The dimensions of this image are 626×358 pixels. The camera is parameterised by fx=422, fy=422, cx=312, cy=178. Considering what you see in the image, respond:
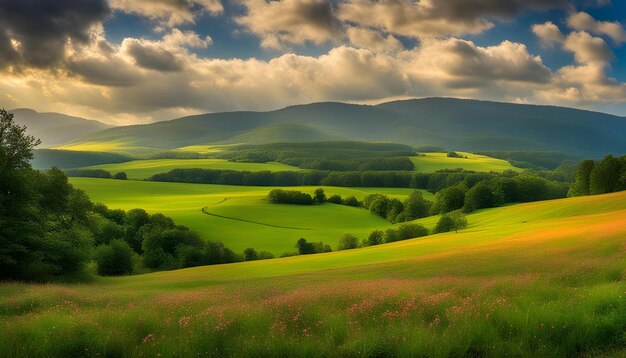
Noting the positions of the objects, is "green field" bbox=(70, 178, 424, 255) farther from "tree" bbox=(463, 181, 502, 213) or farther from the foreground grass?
the foreground grass

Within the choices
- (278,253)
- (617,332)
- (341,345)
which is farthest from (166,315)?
(278,253)

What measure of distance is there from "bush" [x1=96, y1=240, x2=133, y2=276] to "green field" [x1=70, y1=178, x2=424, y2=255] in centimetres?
2173

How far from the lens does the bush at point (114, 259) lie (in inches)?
2018

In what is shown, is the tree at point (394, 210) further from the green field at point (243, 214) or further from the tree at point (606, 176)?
the tree at point (606, 176)

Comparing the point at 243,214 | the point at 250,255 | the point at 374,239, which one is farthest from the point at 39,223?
the point at 243,214

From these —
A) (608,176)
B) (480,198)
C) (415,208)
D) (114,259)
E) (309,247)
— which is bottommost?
(309,247)

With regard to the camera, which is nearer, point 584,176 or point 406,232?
point 406,232

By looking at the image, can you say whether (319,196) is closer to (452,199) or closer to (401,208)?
(401,208)

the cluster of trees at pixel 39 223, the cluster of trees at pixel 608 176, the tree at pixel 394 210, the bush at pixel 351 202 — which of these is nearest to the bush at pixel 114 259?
the cluster of trees at pixel 39 223

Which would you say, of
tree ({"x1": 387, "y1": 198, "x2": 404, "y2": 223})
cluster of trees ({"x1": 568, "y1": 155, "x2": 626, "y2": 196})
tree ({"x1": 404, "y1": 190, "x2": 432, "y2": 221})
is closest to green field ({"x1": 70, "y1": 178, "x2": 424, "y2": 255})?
tree ({"x1": 387, "y1": 198, "x2": 404, "y2": 223})

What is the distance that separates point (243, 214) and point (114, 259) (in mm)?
52573

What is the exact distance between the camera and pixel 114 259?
52344 mm

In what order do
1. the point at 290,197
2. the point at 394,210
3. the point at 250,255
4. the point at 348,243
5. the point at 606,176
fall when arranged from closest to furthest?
the point at 250,255 → the point at 348,243 → the point at 606,176 → the point at 394,210 → the point at 290,197

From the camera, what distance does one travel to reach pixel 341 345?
12539mm
